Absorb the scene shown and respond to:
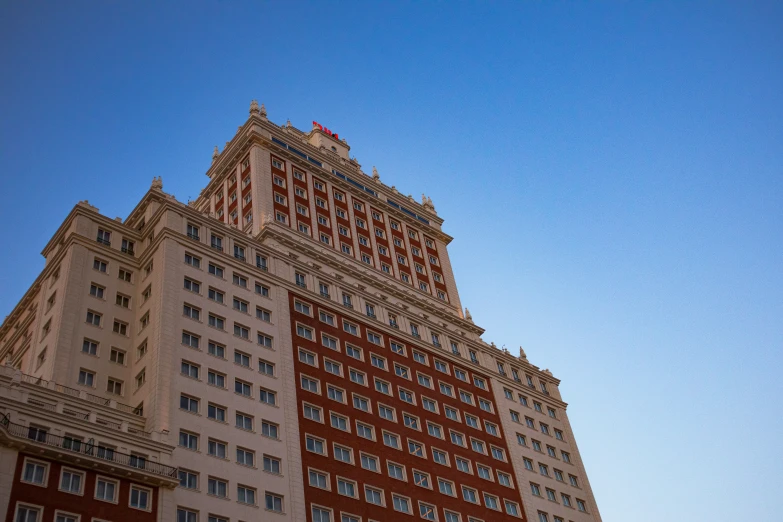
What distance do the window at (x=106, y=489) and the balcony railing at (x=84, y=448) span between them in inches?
47.4

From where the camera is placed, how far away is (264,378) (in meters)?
64.4

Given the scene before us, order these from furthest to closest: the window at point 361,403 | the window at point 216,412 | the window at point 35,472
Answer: the window at point 361,403
the window at point 216,412
the window at point 35,472

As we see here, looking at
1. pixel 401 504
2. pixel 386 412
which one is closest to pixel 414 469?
pixel 401 504

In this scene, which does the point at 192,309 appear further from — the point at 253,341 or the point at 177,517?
the point at 177,517

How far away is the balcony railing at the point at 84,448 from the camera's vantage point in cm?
4541

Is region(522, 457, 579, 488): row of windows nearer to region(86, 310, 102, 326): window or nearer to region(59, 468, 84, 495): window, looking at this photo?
region(86, 310, 102, 326): window

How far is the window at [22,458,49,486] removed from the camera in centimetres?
4431

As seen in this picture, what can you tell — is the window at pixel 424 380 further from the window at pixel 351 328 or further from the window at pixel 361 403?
the window at pixel 361 403

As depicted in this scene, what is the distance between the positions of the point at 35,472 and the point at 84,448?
3366 millimetres

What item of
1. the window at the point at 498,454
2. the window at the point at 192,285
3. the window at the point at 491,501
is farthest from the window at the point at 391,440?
the window at the point at 192,285

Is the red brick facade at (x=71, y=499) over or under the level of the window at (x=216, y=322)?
under

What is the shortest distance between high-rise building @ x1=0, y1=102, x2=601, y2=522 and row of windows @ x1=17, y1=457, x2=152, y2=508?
11 centimetres

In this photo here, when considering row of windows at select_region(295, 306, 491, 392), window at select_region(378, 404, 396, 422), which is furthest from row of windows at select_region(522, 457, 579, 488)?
window at select_region(378, 404, 396, 422)

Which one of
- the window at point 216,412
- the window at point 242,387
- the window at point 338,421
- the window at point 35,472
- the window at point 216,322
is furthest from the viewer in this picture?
the window at point 338,421
